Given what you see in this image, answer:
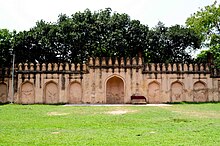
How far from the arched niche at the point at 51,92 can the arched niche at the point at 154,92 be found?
9.22 metres

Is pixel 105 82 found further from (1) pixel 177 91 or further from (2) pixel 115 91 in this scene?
(1) pixel 177 91

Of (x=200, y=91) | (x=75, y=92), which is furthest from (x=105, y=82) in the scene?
(x=200, y=91)

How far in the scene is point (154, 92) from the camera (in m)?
29.9

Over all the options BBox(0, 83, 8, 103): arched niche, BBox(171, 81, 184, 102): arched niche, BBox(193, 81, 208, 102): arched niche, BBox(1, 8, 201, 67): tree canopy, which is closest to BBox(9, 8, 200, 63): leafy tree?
BBox(1, 8, 201, 67): tree canopy

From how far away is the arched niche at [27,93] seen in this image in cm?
2934

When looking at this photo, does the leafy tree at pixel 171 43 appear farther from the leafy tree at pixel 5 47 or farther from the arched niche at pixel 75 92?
the leafy tree at pixel 5 47

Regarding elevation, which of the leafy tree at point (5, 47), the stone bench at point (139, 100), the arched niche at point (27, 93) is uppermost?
Answer: the leafy tree at point (5, 47)

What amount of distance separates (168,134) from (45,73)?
69.0 feet

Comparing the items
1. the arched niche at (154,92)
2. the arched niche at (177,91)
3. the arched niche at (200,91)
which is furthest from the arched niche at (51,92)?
the arched niche at (200,91)

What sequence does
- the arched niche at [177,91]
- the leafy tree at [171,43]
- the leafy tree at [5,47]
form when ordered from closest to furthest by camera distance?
the arched niche at [177,91], the leafy tree at [5,47], the leafy tree at [171,43]

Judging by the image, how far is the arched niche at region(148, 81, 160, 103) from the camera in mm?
29750

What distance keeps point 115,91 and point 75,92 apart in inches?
161

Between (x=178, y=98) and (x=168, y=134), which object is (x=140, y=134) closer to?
(x=168, y=134)

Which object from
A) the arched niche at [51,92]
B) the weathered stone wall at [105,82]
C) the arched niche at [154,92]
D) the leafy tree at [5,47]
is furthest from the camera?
the leafy tree at [5,47]
